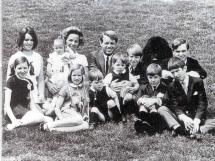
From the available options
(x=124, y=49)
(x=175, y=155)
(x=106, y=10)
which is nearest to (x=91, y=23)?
(x=106, y=10)

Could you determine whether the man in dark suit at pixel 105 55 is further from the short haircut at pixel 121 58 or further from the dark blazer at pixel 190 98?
the dark blazer at pixel 190 98

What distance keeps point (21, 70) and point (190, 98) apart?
1840mm

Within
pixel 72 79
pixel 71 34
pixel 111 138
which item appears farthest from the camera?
pixel 71 34

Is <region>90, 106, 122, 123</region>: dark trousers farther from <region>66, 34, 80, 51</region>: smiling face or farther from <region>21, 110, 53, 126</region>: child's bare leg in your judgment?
<region>66, 34, 80, 51</region>: smiling face

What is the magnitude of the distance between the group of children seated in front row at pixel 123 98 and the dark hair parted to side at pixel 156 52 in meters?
0.16

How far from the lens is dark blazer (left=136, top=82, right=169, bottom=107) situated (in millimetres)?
4320

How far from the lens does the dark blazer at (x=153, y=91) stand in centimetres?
432

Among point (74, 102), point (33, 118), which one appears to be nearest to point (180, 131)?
point (74, 102)

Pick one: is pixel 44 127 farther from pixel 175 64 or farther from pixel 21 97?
pixel 175 64

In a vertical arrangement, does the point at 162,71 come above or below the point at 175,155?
above

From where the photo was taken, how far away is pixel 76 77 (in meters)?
4.38

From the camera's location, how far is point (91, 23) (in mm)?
6641

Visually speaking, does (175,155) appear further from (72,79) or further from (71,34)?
(71,34)

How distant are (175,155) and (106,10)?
3368 millimetres
